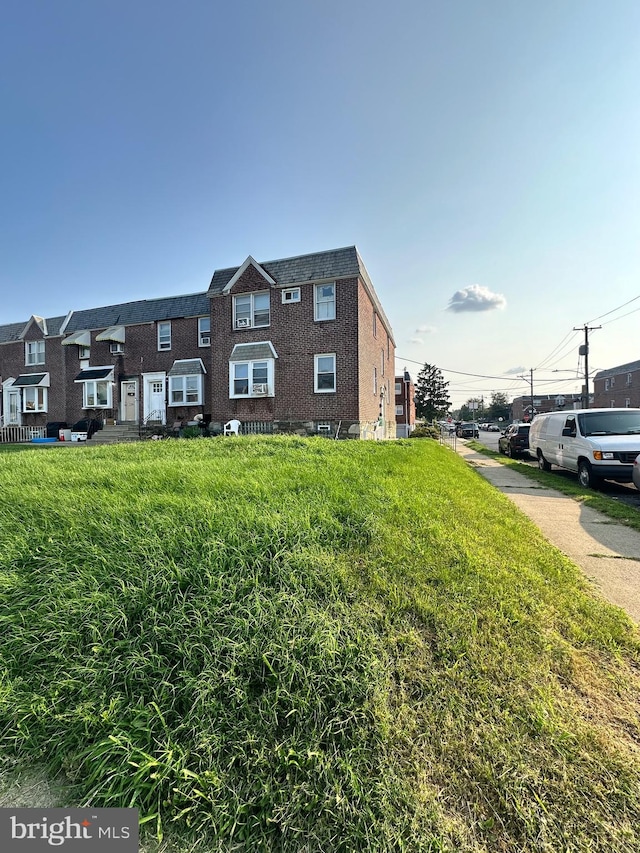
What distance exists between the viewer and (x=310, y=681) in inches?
78.1

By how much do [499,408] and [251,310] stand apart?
106 m

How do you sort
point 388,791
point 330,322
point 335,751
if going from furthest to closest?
point 330,322, point 335,751, point 388,791

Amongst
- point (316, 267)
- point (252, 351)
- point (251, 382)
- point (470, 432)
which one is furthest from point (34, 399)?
point (470, 432)

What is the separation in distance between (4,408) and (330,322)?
2533 centimetres

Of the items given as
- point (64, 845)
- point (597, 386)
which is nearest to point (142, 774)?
point (64, 845)

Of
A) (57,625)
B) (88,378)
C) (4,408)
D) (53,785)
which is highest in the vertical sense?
(88,378)

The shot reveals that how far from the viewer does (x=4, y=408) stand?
26.2m

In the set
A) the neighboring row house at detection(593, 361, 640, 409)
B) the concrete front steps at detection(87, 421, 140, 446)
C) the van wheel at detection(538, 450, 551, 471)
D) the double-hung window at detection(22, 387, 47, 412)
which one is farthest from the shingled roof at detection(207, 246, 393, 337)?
the neighboring row house at detection(593, 361, 640, 409)

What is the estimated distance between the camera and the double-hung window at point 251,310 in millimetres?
17500

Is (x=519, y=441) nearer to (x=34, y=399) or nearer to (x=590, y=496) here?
(x=590, y=496)

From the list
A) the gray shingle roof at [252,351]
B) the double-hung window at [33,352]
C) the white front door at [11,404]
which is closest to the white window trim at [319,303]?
the gray shingle roof at [252,351]

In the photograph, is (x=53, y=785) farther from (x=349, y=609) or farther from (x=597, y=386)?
(x=597, y=386)

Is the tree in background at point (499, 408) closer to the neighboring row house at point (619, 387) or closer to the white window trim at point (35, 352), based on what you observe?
the neighboring row house at point (619, 387)

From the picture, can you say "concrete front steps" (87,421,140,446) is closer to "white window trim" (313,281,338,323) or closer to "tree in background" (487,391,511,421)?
"white window trim" (313,281,338,323)
